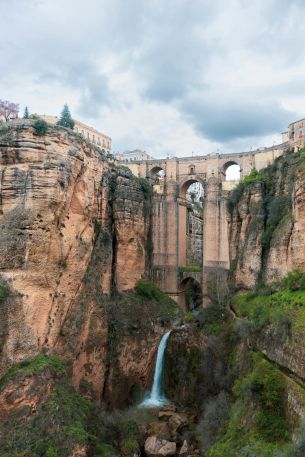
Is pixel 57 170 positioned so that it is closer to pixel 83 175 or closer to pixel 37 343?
pixel 83 175

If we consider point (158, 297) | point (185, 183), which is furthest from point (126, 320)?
point (185, 183)

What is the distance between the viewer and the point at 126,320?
72.9 ft

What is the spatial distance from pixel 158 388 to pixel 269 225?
9.53 meters

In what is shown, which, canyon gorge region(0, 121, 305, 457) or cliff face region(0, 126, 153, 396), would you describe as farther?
cliff face region(0, 126, 153, 396)

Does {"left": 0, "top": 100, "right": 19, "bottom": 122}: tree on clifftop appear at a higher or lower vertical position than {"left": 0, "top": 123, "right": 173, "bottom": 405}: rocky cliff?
higher

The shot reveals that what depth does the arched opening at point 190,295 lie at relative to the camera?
28319 mm

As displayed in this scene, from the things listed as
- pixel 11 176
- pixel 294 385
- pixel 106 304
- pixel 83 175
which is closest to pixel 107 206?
pixel 83 175

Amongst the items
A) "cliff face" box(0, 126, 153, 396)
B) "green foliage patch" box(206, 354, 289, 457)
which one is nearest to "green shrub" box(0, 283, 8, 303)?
"cliff face" box(0, 126, 153, 396)

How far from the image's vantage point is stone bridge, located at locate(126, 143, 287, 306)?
2619cm

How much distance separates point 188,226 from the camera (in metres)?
34.0

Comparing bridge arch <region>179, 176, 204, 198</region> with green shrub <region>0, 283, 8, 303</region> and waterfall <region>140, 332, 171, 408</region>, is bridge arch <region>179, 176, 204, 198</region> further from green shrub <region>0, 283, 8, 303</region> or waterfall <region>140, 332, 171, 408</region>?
green shrub <region>0, 283, 8, 303</region>

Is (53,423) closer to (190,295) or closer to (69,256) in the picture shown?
(69,256)

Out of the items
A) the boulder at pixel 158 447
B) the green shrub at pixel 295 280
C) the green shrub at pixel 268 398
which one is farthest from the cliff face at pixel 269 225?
the boulder at pixel 158 447

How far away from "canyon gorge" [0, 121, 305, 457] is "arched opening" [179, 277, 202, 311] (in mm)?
2445
